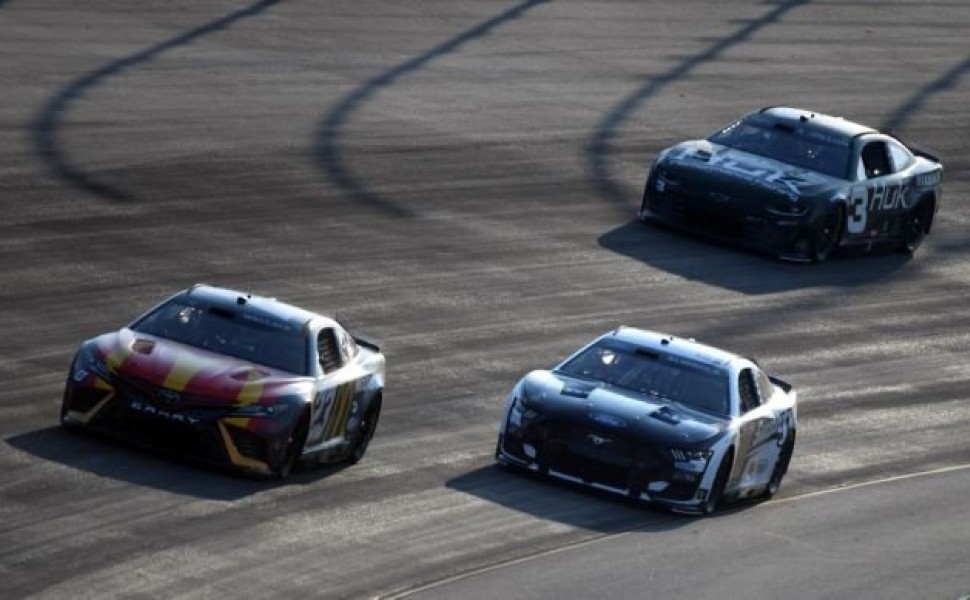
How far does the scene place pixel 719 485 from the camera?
651 inches

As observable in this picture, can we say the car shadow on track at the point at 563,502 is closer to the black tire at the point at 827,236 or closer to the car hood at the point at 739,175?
the car hood at the point at 739,175

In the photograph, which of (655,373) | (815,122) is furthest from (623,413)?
(815,122)

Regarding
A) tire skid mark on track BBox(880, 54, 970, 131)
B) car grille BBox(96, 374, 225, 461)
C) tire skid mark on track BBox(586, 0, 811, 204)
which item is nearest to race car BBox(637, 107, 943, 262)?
tire skid mark on track BBox(586, 0, 811, 204)

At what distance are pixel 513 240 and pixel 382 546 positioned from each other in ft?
35.9

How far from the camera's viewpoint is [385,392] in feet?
61.8

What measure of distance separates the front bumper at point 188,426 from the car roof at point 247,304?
128cm

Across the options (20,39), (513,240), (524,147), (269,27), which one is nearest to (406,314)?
(513,240)

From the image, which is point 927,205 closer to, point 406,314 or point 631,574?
point 406,314

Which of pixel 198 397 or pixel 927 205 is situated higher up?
pixel 198 397

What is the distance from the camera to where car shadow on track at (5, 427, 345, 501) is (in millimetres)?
14914

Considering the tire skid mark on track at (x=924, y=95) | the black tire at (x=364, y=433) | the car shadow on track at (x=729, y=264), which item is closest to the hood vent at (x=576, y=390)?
the black tire at (x=364, y=433)

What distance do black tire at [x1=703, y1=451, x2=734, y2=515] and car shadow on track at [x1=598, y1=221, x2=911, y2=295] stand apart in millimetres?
8251

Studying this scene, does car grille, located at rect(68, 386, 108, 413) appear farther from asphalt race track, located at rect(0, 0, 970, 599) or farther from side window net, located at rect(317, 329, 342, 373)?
side window net, located at rect(317, 329, 342, 373)

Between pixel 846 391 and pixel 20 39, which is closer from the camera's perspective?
pixel 846 391
